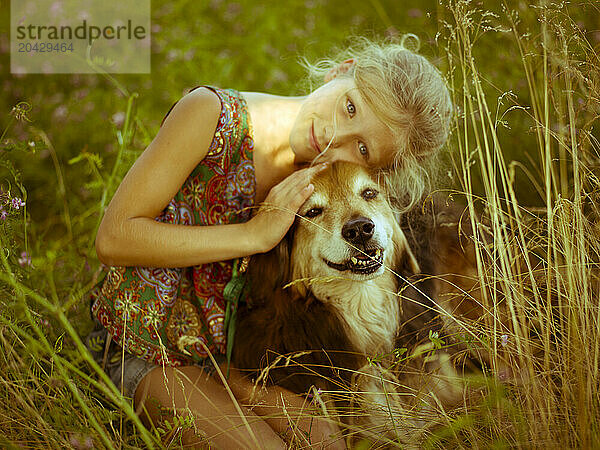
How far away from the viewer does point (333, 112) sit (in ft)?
5.67

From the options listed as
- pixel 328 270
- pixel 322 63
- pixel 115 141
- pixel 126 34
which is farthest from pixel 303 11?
pixel 328 270

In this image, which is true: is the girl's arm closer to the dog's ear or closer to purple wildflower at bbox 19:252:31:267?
the dog's ear

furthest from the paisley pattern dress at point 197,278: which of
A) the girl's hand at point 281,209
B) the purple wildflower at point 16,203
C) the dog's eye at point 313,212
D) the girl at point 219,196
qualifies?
the purple wildflower at point 16,203

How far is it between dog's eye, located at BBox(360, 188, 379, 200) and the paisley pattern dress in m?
0.37

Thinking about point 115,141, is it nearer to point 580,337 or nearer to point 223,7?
point 223,7

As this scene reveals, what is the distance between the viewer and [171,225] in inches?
66.6

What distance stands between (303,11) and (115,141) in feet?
5.50

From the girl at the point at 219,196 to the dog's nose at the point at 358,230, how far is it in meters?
0.16

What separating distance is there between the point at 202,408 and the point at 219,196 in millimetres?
647

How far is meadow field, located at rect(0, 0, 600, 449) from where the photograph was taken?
133 centimetres

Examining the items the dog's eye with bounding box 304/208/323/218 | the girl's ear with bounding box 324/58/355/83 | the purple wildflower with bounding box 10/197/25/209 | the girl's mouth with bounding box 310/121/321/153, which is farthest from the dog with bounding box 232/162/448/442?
the purple wildflower with bounding box 10/197/25/209

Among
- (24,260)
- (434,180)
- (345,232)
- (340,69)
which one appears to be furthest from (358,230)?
(24,260)

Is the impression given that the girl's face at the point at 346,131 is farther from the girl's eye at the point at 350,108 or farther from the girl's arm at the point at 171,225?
the girl's arm at the point at 171,225

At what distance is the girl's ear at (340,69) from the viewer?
1879 mm
